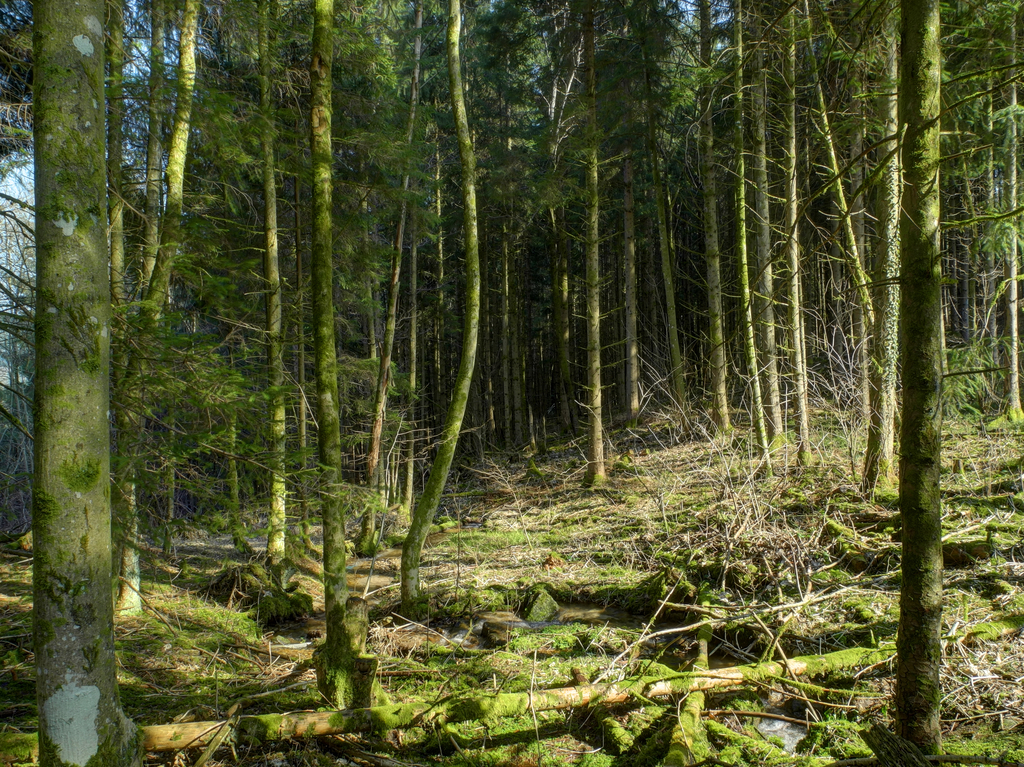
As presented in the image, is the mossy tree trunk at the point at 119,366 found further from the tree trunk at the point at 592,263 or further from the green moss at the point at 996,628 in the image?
the tree trunk at the point at 592,263

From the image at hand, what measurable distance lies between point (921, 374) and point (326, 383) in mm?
3922

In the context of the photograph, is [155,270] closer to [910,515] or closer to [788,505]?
[910,515]

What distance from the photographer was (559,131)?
11.6m

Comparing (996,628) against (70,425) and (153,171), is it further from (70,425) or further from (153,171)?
(153,171)

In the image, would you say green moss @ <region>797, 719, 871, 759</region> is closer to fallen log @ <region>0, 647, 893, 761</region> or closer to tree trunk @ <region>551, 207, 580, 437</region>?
fallen log @ <region>0, 647, 893, 761</region>

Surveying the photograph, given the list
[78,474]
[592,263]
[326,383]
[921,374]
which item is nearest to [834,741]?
[921,374]

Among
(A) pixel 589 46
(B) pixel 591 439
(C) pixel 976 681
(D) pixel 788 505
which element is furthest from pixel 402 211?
(C) pixel 976 681

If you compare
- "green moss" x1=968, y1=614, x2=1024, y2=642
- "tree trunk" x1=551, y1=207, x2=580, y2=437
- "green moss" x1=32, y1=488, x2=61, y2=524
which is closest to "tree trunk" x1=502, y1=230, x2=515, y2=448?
"tree trunk" x1=551, y1=207, x2=580, y2=437

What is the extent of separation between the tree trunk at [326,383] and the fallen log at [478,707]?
475mm

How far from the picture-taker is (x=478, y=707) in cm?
405

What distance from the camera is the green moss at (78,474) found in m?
2.72

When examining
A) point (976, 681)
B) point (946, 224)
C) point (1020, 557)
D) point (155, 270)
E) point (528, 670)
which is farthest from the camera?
A: point (155, 270)

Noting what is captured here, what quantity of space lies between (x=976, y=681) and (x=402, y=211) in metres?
10.6

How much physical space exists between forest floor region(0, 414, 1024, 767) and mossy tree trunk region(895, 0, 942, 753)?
0.92m
